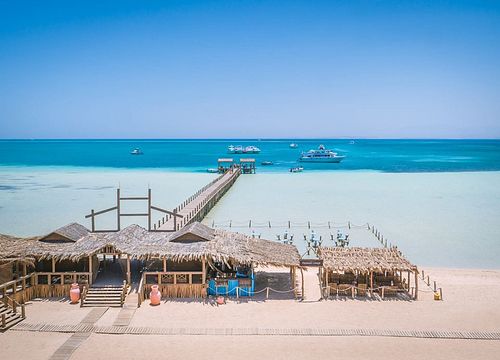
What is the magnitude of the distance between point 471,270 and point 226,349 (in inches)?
621

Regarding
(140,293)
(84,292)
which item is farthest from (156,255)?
(84,292)

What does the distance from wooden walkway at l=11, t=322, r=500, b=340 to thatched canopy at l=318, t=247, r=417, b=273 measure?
3.49 m

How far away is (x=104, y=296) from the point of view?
18.0 metres

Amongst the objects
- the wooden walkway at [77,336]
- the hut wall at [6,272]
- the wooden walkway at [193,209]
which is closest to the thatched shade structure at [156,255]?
the hut wall at [6,272]

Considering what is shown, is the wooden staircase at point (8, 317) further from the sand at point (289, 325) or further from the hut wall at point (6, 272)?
the hut wall at point (6, 272)

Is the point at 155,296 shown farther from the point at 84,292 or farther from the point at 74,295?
the point at 74,295

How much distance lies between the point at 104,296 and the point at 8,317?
10.9 ft

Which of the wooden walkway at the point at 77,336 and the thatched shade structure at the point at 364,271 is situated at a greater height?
the thatched shade structure at the point at 364,271

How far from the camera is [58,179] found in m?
68.0

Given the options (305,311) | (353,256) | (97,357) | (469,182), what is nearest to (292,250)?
(353,256)

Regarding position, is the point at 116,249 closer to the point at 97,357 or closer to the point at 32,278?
the point at 32,278

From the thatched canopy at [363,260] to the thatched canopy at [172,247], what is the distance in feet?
4.64

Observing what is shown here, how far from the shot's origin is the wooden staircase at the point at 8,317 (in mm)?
15625

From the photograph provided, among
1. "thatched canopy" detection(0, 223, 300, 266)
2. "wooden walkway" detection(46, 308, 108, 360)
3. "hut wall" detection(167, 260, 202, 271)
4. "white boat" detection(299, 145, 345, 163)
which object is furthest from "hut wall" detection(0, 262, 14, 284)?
"white boat" detection(299, 145, 345, 163)
